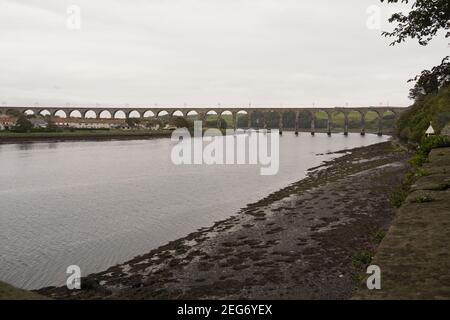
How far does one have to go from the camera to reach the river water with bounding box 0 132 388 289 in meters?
14.5

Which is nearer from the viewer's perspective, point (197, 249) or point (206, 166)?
point (197, 249)

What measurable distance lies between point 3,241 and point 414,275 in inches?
656

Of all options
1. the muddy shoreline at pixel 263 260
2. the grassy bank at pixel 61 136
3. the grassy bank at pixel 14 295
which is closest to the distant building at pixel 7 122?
the grassy bank at pixel 61 136

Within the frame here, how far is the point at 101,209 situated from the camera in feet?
77.2

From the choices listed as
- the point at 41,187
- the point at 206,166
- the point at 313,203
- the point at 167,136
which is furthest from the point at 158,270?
the point at 167,136

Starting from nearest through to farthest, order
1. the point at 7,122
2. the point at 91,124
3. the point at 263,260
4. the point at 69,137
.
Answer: the point at 263,260 → the point at 69,137 → the point at 7,122 → the point at 91,124

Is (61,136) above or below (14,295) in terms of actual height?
above

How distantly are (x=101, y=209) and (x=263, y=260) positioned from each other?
47.2ft

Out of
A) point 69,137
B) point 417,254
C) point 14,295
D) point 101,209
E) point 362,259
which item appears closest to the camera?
point 14,295

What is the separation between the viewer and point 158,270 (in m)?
12.3

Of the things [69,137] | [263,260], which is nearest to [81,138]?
[69,137]

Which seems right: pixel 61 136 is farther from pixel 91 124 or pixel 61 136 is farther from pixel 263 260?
pixel 263 260

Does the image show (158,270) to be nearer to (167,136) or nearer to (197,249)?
(197,249)

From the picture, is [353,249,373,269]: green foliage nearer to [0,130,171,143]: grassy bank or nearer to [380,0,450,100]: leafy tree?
[380,0,450,100]: leafy tree
